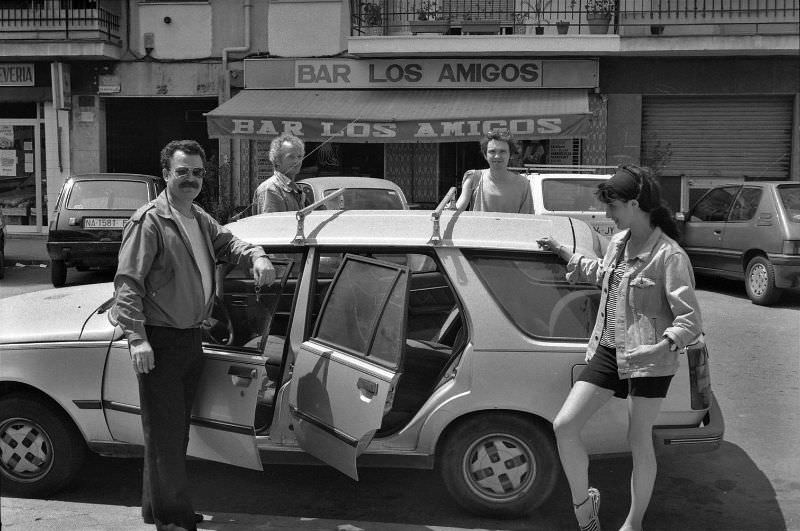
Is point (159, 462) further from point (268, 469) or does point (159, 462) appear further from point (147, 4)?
point (147, 4)

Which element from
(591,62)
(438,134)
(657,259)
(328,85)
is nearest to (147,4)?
(328,85)

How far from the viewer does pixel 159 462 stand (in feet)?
13.3

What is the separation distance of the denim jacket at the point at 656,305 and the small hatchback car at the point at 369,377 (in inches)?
17.0

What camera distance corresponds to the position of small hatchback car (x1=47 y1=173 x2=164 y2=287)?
1270 centimetres

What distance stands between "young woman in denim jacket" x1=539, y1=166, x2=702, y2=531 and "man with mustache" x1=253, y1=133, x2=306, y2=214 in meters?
2.78

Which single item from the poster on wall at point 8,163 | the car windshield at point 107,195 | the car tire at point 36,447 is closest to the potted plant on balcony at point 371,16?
the car windshield at point 107,195

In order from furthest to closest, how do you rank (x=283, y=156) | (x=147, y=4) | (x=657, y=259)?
1. (x=147, y=4)
2. (x=283, y=156)
3. (x=657, y=259)

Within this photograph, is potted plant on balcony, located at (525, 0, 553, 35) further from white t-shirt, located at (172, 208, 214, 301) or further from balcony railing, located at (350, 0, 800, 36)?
white t-shirt, located at (172, 208, 214, 301)

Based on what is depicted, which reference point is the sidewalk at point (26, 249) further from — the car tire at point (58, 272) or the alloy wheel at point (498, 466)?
the alloy wheel at point (498, 466)

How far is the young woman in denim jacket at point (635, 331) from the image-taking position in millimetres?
3904

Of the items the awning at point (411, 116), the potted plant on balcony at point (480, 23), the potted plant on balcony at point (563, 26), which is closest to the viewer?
the awning at point (411, 116)

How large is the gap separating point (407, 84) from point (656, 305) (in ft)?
46.6

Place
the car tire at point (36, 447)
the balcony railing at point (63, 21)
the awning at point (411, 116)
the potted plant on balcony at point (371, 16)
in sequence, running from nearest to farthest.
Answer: the car tire at point (36, 447) → the awning at point (411, 116) → the potted plant on balcony at point (371, 16) → the balcony railing at point (63, 21)

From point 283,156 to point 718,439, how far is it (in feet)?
11.0
